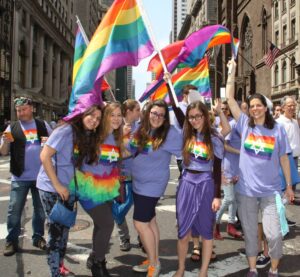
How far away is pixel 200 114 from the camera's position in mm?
4125

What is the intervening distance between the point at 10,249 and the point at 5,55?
112ft

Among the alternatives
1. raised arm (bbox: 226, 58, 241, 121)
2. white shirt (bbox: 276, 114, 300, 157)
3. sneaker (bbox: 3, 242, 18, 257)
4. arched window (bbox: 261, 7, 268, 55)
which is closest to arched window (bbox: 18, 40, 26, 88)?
arched window (bbox: 261, 7, 268, 55)

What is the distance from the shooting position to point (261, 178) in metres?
4.15

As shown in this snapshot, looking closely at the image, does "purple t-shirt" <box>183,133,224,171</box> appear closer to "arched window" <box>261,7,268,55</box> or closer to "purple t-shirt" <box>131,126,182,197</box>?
"purple t-shirt" <box>131,126,182,197</box>

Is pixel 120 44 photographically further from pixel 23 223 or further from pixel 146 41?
pixel 23 223

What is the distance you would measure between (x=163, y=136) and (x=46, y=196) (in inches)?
54.5

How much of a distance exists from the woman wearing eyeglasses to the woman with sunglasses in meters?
0.78

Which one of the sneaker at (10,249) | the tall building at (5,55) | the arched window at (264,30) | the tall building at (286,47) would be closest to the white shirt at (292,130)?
the sneaker at (10,249)

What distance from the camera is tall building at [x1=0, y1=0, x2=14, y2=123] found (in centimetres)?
3478

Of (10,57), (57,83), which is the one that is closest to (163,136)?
(10,57)

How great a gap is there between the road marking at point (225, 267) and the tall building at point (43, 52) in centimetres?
2655

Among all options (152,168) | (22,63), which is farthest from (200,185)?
(22,63)

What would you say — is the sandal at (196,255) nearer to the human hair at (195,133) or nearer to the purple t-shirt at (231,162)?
the purple t-shirt at (231,162)

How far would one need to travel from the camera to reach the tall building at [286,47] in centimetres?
3531
